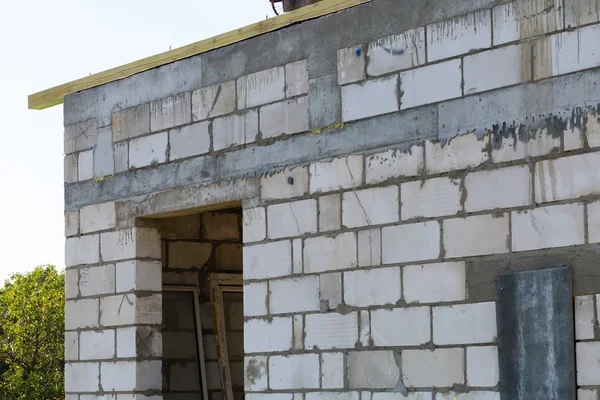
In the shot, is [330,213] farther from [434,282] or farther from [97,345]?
[97,345]

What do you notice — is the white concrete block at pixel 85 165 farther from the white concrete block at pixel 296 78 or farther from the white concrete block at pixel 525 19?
the white concrete block at pixel 525 19

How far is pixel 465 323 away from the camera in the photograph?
634 centimetres

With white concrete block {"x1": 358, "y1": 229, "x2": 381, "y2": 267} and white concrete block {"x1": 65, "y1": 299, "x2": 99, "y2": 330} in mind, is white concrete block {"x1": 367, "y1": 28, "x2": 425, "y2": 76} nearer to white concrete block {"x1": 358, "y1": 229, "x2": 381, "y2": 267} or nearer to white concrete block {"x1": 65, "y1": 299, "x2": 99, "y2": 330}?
white concrete block {"x1": 358, "y1": 229, "x2": 381, "y2": 267}

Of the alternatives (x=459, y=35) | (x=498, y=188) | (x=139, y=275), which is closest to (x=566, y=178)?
(x=498, y=188)

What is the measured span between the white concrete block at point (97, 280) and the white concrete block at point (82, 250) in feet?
0.27

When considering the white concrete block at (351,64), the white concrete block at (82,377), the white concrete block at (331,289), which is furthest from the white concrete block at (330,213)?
the white concrete block at (82,377)

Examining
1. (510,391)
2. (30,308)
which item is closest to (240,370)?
(510,391)

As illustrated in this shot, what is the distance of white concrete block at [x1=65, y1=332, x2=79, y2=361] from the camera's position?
354 inches

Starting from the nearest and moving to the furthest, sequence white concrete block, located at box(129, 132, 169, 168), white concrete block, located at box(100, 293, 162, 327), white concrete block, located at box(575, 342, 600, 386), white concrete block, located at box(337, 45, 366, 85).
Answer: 1. white concrete block, located at box(575, 342, 600, 386)
2. white concrete block, located at box(337, 45, 366, 85)
3. white concrete block, located at box(129, 132, 169, 168)
4. white concrete block, located at box(100, 293, 162, 327)

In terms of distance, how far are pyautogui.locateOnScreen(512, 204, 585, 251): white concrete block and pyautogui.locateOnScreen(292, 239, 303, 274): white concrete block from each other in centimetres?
163

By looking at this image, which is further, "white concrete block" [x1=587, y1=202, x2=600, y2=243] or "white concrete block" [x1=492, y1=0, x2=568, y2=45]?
"white concrete block" [x1=492, y1=0, x2=568, y2=45]

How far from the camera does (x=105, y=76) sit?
9.00 m

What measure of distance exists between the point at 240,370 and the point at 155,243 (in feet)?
5.39

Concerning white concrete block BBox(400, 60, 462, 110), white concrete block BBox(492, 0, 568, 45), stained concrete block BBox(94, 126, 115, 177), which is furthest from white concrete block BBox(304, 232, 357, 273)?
stained concrete block BBox(94, 126, 115, 177)
